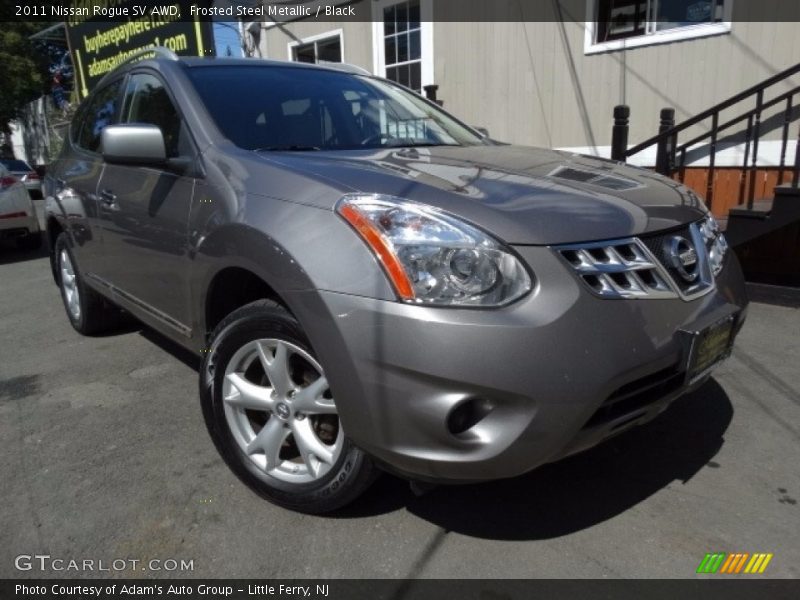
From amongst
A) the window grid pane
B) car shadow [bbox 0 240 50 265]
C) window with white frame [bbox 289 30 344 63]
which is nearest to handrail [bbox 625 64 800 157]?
the window grid pane

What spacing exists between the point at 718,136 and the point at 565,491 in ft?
16.1

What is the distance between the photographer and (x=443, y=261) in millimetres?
1808

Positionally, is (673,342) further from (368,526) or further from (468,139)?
(468,139)

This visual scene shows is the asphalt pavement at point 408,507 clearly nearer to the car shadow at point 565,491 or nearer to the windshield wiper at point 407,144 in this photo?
the car shadow at point 565,491

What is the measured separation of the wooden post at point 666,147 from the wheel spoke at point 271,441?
4713 mm

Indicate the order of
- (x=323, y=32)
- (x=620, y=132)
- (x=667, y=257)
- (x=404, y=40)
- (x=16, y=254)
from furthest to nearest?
(x=323, y=32), (x=16, y=254), (x=404, y=40), (x=620, y=132), (x=667, y=257)

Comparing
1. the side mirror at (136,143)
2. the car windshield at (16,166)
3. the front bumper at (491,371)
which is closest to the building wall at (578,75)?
the front bumper at (491,371)

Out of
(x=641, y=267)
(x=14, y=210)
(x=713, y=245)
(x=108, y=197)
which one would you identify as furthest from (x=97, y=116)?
(x=14, y=210)

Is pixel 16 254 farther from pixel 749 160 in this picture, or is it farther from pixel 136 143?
pixel 749 160

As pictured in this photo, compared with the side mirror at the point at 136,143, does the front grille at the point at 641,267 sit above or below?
below

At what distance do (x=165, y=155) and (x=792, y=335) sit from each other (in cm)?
410

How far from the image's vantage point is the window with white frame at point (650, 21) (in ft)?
19.4

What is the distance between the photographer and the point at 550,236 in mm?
1841

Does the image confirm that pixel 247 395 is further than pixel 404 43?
No
